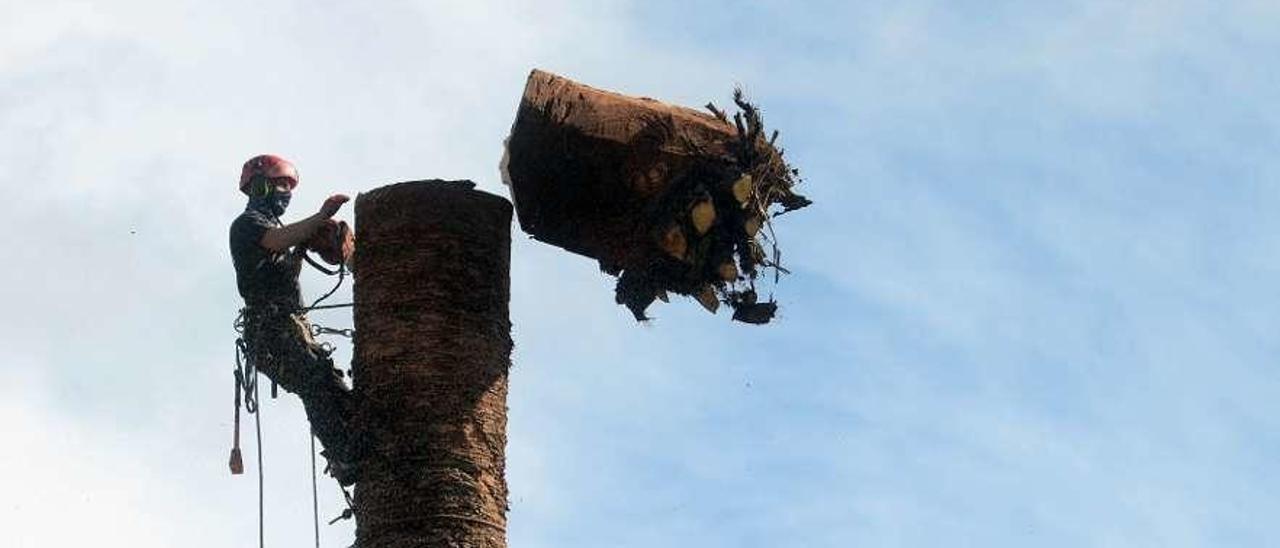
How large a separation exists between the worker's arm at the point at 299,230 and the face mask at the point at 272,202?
334mm

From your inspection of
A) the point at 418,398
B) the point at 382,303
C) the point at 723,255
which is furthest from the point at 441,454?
the point at 723,255

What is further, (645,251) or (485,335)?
(645,251)

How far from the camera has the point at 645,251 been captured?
8.07 meters

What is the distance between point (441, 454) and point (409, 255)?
2.78 ft

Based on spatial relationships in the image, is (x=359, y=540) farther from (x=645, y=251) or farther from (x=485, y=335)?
(x=645, y=251)

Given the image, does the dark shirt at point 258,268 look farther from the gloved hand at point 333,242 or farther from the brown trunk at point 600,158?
the brown trunk at point 600,158

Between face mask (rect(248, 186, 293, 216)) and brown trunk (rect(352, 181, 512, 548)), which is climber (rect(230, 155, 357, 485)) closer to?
face mask (rect(248, 186, 293, 216))

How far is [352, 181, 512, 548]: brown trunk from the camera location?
272 inches

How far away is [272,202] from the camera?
862 centimetres

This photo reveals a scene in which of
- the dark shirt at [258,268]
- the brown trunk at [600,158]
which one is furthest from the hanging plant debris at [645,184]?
the dark shirt at [258,268]

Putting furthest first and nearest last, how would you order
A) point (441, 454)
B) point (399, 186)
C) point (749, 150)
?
1. point (749, 150)
2. point (399, 186)
3. point (441, 454)

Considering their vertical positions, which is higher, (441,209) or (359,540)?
(441,209)

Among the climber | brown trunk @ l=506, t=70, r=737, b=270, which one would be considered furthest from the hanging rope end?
brown trunk @ l=506, t=70, r=737, b=270

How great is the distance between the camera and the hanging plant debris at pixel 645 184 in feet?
25.3
